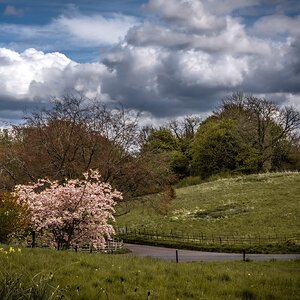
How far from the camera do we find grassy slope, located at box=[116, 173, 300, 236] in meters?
48.7

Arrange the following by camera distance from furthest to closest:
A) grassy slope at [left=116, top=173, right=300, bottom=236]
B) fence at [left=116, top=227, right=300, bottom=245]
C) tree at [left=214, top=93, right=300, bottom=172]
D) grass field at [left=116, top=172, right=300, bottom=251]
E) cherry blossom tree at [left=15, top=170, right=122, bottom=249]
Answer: tree at [left=214, top=93, right=300, bottom=172] < grassy slope at [left=116, top=173, right=300, bottom=236] < grass field at [left=116, top=172, right=300, bottom=251] < fence at [left=116, top=227, right=300, bottom=245] < cherry blossom tree at [left=15, top=170, right=122, bottom=249]

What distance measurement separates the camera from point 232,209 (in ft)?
190

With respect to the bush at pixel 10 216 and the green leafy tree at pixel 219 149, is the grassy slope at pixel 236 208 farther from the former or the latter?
the bush at pixel 10 216

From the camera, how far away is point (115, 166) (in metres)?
38.2

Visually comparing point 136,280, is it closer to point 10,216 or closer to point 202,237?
point 10,216

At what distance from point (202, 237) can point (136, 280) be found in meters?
32.4

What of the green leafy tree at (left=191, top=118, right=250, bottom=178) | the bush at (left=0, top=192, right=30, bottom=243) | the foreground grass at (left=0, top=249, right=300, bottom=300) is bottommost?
the foreground grass at (left=0, top=249, right=300, bottom=300)

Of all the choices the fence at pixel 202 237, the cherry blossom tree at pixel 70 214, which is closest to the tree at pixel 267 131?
the fence at pixel 202 237

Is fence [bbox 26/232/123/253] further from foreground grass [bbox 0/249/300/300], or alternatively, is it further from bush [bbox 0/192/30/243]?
foreground grass [bbox 0/249/300/300]

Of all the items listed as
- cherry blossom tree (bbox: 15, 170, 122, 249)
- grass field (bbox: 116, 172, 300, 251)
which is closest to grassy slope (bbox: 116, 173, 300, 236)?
grass field (bbox: 116, 172, 300, 251)

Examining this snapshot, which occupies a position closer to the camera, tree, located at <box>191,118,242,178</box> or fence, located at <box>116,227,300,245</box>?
fence, located at <box>116,227,300,245</box>

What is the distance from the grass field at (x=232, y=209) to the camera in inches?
1890

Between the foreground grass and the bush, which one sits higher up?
the bush

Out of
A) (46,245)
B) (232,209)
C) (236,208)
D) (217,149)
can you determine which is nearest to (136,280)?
(46,245)
